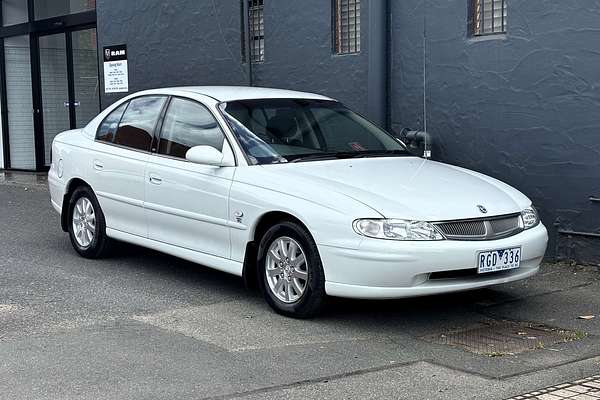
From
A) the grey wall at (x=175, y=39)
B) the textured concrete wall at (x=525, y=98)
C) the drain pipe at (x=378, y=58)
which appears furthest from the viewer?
the grey wall at (x=175, y=39)

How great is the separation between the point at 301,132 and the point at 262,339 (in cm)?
196

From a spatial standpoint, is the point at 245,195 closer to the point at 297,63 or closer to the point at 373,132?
the point at 373,132

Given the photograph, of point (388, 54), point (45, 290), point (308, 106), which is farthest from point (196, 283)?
point (388, 54)

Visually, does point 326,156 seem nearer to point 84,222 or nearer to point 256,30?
point 84,222

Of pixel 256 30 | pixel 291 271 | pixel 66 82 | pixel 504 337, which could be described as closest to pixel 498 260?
pixel 504 337

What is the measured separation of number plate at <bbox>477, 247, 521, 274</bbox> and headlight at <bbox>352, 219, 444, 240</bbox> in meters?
0.33

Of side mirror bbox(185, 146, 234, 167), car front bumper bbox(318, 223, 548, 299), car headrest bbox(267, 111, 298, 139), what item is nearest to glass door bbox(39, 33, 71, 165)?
car headrest bbox(267, 111, 298, 139)

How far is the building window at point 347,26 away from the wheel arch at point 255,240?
13.2ft

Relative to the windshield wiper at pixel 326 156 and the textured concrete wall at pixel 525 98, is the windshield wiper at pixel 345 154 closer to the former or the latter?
the windshield wiper at pixel 326 156

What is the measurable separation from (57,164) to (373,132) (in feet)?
10.3

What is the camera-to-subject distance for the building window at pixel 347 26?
9.40 m

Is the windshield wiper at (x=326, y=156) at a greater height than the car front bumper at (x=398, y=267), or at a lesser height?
greater

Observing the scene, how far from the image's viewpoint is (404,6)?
28.8ft

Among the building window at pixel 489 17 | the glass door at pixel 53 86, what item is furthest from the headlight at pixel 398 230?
the glass door at pixel 53 86
